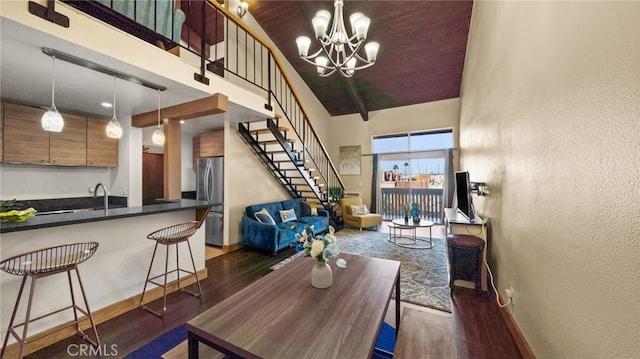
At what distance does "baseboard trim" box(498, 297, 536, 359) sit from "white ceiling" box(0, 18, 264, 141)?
3.73 m

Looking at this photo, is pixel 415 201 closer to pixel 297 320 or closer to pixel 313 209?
pixel 313 209

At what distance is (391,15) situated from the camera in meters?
4.52

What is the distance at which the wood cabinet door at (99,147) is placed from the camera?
3637 millimetres

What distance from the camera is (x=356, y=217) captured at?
19.3 ft

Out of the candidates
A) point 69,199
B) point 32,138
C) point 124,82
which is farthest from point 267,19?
point 69,199

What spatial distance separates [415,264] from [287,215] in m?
2.62

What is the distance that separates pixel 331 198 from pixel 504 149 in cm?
453

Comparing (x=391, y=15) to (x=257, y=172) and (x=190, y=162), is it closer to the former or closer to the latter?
(x=257, y=172)

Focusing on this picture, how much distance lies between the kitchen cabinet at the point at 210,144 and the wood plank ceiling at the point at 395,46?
2.76 metres

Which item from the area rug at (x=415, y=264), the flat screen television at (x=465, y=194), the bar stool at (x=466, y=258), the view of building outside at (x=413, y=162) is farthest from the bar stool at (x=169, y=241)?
the view of building outside at (x=413, y=162)

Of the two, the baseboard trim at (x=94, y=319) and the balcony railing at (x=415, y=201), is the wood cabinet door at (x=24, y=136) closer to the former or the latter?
the baseboard trim at (x=94, y=319)

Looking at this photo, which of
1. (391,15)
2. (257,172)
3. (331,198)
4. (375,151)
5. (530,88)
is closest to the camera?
(530,88)

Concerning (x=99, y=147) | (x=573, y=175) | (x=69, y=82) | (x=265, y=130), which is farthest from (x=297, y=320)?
(x=99, y=147)

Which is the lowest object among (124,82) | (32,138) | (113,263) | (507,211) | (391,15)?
(113,263)
